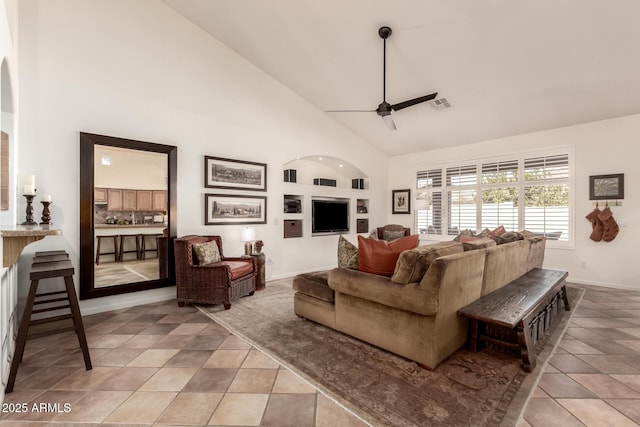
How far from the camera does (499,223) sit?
5.93 metres

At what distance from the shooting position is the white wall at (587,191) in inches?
182

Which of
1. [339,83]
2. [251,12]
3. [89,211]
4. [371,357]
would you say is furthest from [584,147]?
[89,211]

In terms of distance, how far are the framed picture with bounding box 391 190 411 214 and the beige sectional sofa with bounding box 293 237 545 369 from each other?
4.18m

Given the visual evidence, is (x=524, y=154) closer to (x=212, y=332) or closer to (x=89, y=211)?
(x=212, y=332)

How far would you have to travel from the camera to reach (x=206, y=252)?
12.7 feet

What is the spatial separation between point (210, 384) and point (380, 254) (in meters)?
1.70

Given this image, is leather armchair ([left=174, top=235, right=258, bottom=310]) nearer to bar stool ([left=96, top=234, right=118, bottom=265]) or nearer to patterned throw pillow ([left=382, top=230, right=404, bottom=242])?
bar stool ([left=96, top=234, right=118, bottom=265])

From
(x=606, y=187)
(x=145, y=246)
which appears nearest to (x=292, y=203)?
(x=145, y=246)

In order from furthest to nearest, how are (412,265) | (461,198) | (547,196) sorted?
(461,198) < (547,196) < (412,265)

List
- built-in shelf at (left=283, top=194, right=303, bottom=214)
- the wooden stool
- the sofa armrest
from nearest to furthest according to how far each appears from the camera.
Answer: the wooden stool
the sofa armrest
built-in shelf at (left=283, top=194, right=303, bottom=214)

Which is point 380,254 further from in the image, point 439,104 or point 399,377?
point 439,104

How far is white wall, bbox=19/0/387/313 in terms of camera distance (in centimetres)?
326

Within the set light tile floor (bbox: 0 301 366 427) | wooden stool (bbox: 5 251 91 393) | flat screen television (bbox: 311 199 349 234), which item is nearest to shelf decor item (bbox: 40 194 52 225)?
wooden stool (bbox: 5 251 91 393)

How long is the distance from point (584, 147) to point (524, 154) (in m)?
0.86
